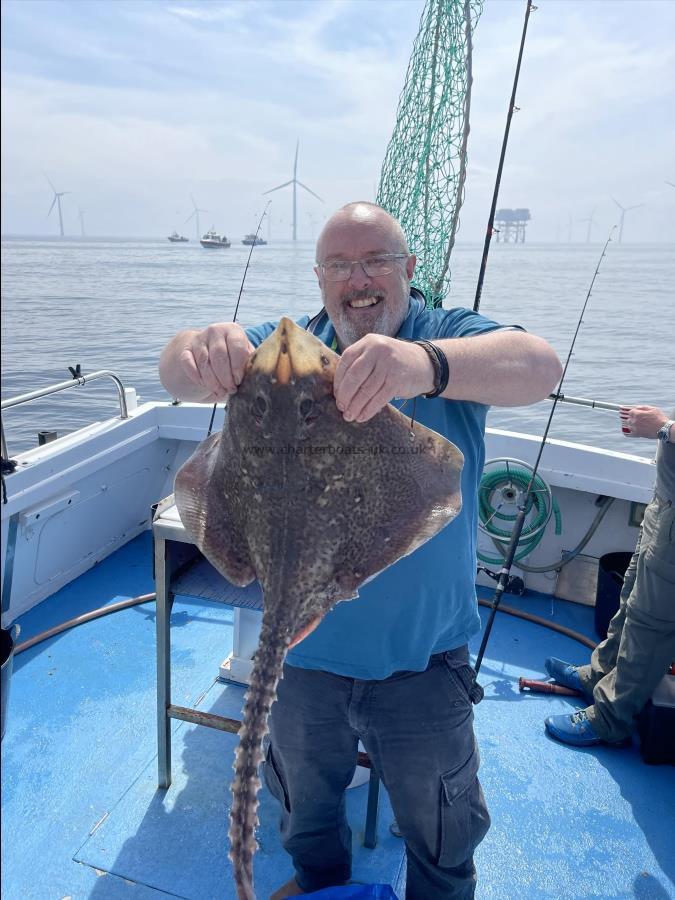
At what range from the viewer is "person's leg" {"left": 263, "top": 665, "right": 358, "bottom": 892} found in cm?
254

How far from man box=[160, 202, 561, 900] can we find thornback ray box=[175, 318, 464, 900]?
1.21 ft

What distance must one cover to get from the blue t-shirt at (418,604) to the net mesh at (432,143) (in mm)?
2301

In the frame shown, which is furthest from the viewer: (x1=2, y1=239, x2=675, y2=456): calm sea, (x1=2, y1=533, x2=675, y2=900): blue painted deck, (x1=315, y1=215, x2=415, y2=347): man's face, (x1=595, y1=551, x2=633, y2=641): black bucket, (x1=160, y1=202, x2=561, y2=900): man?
(x1=2, y1=239, x2=675, y2=456): calm sea

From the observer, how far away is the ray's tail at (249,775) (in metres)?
1.69

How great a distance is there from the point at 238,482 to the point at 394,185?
411 centimetres

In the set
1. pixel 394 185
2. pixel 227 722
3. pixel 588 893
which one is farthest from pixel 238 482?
pixel 394 185

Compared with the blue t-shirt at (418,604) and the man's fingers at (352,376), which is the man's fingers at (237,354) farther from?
the blue t-shirt at (418,604)

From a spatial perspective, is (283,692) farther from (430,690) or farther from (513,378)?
(513,378)

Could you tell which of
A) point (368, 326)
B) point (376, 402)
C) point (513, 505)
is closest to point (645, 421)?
point (513, 505)

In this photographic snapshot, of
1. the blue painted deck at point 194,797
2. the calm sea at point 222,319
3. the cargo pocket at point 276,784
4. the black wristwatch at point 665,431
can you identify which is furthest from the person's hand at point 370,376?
the black wristwatch at point 665,431

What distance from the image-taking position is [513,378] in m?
2.26

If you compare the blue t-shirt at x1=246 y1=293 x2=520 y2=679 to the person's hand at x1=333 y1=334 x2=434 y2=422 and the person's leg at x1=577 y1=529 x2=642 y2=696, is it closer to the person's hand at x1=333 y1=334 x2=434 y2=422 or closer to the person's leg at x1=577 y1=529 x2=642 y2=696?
the person's hand at x1=333 y1=334 x2=434 y2=422

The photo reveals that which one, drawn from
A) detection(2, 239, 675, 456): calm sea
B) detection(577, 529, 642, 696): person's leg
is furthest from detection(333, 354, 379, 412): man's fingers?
detection(577, 529, 642, 696): person's leg

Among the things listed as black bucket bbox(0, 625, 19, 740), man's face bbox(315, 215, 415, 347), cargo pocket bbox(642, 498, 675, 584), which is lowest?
cargo pocket bbox(642, 498, 675, 584)
